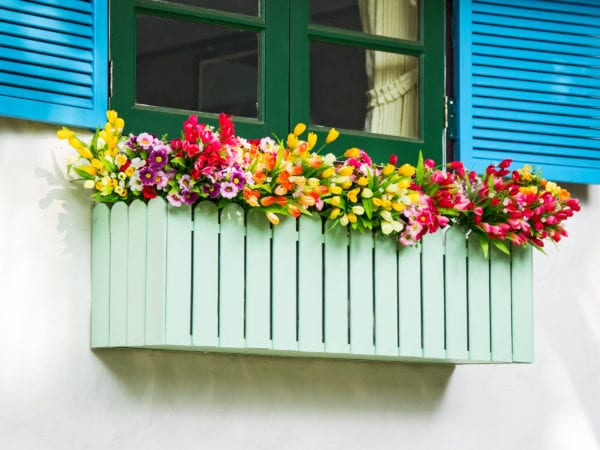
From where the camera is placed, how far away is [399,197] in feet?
18.1

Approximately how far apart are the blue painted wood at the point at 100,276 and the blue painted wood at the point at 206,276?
0.34 metres

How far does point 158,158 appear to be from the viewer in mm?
5246

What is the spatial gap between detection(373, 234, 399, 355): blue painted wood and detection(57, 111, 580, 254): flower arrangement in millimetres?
64

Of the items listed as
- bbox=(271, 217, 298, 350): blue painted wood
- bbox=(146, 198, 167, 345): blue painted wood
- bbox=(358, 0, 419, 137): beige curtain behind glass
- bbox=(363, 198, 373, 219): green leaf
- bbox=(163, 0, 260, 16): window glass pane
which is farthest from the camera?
bbox=(358, 0, 419, 137): beige curtain behind glass

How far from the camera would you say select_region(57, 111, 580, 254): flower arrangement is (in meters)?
5.22

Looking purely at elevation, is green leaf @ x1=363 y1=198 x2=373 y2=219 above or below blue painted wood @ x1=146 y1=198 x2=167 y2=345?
above

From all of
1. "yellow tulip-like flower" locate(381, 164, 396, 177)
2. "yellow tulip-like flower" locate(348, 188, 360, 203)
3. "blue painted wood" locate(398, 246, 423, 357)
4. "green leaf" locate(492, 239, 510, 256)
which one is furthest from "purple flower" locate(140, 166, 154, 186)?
"green leaf" locate(492, 239, 510, 256)

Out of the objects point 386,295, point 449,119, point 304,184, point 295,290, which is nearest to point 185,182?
point 304,184

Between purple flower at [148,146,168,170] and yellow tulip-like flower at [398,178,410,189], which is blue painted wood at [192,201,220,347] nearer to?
purple flower at [148,146,168,170]

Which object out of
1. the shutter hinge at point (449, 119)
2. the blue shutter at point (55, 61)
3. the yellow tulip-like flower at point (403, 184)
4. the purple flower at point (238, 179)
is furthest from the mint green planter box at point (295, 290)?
the shutter hinge at point (449, 119)

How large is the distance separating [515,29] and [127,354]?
2170 millimetres

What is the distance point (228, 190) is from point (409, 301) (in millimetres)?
847

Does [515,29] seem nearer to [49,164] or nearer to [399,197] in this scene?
[399,197]

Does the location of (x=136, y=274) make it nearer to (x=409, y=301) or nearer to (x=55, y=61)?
(x=55, y=61)
